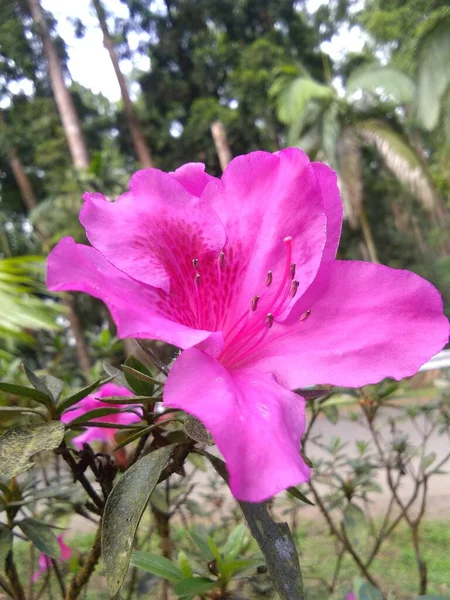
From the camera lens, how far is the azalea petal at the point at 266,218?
1.65 ft

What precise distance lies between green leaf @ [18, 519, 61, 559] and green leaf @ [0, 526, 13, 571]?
0.02m

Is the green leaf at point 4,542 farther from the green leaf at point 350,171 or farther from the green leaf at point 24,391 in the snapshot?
the green leaf at point 350,171

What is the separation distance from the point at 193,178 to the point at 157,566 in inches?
18.4

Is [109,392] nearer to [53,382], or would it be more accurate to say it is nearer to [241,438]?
[53,382]

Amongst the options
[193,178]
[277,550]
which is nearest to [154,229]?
[193,178]

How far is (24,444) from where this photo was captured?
45cm

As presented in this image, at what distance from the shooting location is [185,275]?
54 cm

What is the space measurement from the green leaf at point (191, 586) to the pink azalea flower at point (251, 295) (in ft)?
1.05

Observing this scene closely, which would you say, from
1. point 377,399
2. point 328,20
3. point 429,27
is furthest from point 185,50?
point 377,399

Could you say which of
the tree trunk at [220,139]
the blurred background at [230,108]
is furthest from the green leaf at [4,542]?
the blurred background at [230,108]

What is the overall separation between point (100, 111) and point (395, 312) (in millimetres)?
14810

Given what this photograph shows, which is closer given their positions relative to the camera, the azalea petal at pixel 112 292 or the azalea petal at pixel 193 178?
the azalea petal at pixel 112 292

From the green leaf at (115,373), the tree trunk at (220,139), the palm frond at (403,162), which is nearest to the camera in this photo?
the green leaf at (115,373)

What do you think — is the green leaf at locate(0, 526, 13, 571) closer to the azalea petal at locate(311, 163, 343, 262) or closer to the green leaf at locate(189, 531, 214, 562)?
the green leaf at locate(189, 531, 214, 562)
